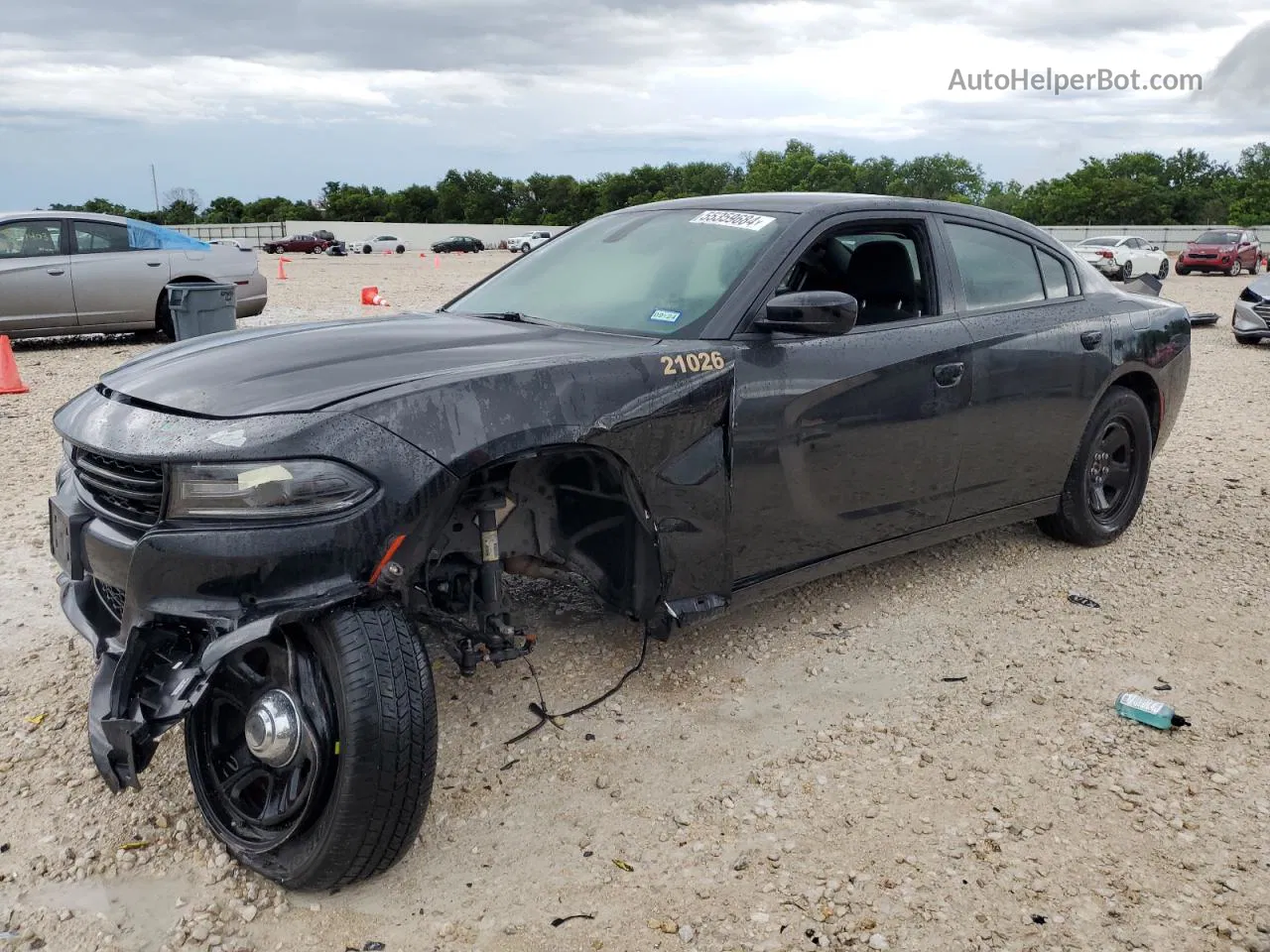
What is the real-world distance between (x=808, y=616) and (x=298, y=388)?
2420 millimetres

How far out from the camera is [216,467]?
2.54 m

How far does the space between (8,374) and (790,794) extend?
336 inches

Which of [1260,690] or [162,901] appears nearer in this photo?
[162,901]

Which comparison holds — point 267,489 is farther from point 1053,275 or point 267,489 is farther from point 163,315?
point 163,315

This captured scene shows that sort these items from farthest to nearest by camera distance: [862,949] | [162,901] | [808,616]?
[808,616] < [162,901] < [862,949]

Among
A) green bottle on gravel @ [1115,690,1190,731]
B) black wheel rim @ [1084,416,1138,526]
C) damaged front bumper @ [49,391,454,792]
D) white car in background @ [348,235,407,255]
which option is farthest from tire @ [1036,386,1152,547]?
white car in background @ [348,235,407,255]

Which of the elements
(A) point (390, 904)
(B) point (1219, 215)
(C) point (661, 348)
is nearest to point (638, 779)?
(A) point (390, 904)

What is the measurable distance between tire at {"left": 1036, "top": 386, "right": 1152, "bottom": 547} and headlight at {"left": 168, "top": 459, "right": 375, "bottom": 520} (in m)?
3.63

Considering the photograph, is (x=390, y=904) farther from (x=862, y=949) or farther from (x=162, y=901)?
(x=862, y=949)

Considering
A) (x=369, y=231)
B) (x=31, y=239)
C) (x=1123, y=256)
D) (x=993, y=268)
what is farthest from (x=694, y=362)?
(x=369, y=231)

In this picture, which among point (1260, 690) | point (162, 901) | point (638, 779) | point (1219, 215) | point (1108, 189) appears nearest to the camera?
point (162, 901)

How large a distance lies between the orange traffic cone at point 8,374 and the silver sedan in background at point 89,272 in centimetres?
206

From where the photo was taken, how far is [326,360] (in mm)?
2984

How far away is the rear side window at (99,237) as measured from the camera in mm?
→ 11477
